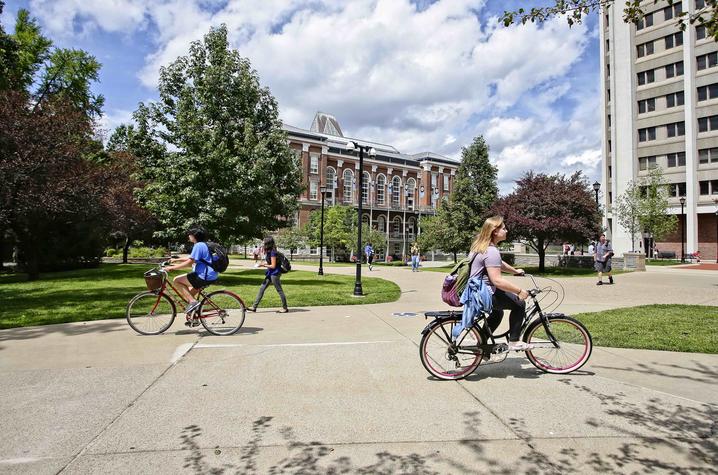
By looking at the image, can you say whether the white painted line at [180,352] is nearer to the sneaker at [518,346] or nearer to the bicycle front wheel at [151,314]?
the bicycle front wheel at [151,314]

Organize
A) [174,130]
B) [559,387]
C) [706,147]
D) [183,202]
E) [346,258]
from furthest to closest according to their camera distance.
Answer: [346,258], [706,147], [174,130], [183,202], [559,387]

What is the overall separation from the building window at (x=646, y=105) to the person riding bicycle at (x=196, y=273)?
5683 centimetres

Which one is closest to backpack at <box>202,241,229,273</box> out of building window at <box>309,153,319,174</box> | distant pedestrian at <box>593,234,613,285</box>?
distant pedestrian at <box>593,234,613,285</box>

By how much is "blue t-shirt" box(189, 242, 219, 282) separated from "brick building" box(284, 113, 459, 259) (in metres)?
55.5

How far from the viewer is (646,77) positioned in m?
50.2

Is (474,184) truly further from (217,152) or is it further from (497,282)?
(497,282)

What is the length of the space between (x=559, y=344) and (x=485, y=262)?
5.00 feet

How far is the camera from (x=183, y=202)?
56.1 ft

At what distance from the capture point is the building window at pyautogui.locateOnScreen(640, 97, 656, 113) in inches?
1954

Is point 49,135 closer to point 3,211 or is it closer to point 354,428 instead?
point 3,211

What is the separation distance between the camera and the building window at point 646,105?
1954 inches

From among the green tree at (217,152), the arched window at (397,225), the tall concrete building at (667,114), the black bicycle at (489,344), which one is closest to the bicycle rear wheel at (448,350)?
the black bicycle at (489,344)

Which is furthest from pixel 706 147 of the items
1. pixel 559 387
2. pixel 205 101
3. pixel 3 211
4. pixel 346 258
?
pixel 3 211

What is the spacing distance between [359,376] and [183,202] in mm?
13979
